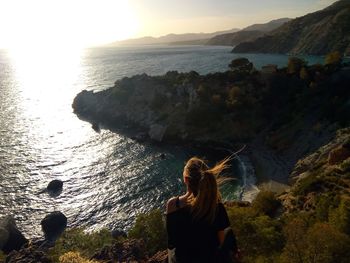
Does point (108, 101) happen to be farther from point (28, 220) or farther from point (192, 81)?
point (28, 220)

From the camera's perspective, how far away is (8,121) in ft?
378

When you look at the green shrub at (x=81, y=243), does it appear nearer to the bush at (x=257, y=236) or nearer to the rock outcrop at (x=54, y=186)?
the bush at (x=257, y=236)

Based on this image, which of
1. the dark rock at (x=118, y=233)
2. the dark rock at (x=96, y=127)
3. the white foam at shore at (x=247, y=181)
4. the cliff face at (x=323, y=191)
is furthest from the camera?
the dark rock at (x=96, y=127)

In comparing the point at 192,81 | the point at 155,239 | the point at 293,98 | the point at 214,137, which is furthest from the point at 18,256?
the point at 192,81

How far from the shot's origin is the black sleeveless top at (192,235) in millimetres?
7375

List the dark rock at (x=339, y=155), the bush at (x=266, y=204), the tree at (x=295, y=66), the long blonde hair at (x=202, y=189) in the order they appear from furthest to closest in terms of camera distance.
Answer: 1. the tree at (x=295, y=66)
2. the dark rock at (x=339, y=155)
3. the bush at (x=266, y=204)
4. the long blonde hair at (x=202, y=189)

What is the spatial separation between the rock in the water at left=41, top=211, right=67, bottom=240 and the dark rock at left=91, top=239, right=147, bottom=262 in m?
29.5

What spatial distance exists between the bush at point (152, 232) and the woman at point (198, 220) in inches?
955

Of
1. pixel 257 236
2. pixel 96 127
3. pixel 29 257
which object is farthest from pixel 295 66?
pixel 29 257

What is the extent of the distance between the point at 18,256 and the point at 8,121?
92478 mm

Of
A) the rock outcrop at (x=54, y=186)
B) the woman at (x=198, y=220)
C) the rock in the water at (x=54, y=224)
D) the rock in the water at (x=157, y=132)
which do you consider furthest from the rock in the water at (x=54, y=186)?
the woman at (x=198, y=220)

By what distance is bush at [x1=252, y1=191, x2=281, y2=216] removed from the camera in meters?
40.2

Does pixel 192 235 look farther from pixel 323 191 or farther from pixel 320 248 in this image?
pixel 323 191

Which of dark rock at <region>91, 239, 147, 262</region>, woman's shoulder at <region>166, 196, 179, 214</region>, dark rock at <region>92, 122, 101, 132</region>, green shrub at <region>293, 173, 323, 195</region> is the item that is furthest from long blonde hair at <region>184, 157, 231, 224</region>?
dark rock at <region>92, 122, 101, 132</region>
